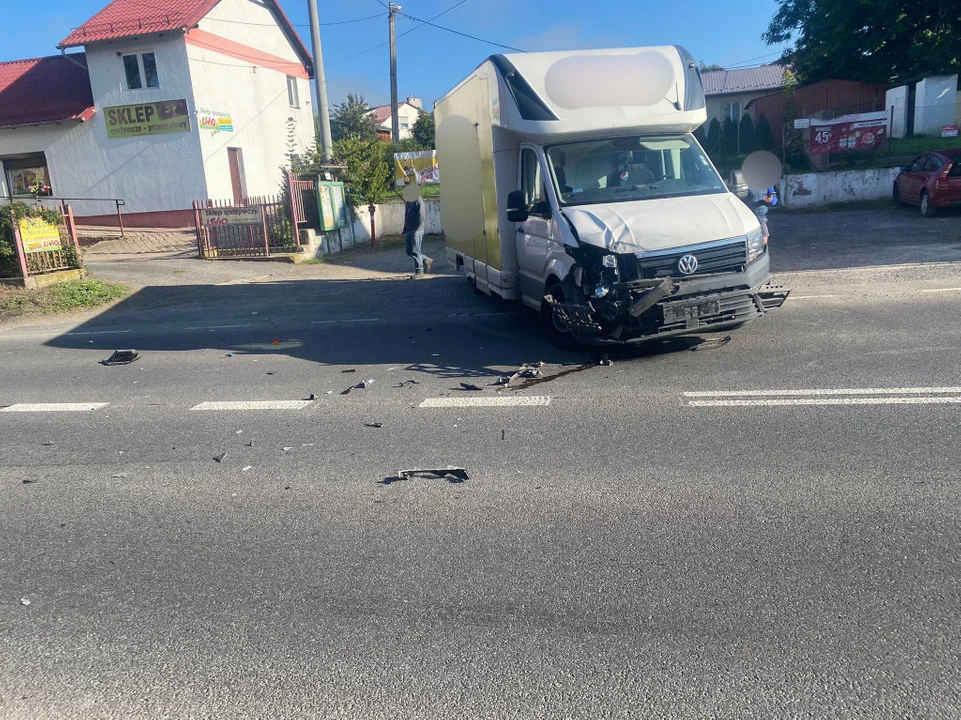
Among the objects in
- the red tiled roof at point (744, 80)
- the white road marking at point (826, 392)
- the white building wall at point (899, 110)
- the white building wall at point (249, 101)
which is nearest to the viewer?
the white road marking at point (826, 392)

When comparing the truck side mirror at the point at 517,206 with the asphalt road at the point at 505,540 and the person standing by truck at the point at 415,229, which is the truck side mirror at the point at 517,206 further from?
the person standing by truck at the point at 415,229

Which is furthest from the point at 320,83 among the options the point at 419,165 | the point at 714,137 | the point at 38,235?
the point at 714,137

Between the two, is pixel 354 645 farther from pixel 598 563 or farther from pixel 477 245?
pixel 477 245

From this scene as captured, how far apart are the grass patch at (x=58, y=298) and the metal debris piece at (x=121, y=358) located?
481 cm

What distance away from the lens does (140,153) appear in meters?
25.3

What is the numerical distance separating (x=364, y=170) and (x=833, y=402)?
1971 cm

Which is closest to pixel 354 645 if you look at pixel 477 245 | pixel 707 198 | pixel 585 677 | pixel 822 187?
pixel 585 677

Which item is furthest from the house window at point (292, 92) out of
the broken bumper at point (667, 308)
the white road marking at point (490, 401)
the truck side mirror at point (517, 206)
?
the white road marking at point (490, 401)

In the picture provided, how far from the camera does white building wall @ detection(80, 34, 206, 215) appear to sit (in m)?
24.7

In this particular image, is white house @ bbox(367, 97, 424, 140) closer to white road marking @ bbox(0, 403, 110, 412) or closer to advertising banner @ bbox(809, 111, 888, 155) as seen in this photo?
advertising banner @ bbox(809, 111, 888, 155)

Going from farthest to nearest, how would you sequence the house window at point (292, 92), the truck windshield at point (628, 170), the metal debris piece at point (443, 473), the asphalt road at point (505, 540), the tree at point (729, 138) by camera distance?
the tree at point (729, 138) → the house window at point (292, 92) → the truck windshield at point (628, 170) → the metal debris piece at point (443, 473) → the asphalt road at point (505, 540)

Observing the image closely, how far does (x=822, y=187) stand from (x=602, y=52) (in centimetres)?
1598

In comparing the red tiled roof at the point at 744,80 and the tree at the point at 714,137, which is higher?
the red tiled roof at the point at 744,80

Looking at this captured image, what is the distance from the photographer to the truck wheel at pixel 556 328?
8062 millimetres
